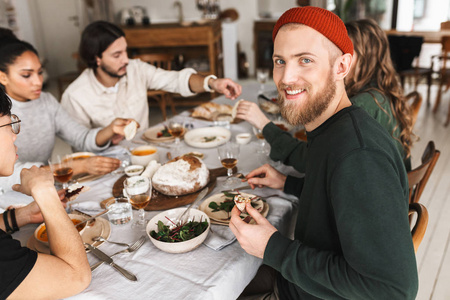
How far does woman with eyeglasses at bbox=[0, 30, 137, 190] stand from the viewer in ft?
6.25

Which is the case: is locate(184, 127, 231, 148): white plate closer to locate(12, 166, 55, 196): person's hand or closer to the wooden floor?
locate(12, 166, 55, 196): person's hand

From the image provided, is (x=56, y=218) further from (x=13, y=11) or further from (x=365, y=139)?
(x=13, y=11)

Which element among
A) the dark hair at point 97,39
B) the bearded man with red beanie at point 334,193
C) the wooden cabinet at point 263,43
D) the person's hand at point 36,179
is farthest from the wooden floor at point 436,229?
the wooden cabinet at point 263,43

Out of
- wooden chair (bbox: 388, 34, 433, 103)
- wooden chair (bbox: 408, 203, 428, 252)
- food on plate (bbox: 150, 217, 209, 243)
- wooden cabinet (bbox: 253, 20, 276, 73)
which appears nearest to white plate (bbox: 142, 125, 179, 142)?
food on plate (bbox: 150, 217, 209, 243)

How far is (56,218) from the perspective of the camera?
1004 millimetres

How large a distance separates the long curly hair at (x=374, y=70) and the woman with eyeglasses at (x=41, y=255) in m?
1.42

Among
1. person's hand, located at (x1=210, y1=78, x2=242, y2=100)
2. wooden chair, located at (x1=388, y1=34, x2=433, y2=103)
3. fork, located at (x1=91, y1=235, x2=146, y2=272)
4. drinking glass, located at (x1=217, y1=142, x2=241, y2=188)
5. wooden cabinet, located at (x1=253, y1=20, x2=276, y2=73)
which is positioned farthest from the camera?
wooden cabinet, located at (x1=253, y1=20, x2=276, y2=73)

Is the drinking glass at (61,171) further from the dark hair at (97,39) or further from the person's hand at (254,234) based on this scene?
A: the dark hair at (97,39)

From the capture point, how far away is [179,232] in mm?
1174

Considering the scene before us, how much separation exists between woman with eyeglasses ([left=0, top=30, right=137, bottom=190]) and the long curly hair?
48.3 inches

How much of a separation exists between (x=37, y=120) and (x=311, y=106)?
1.71 meters

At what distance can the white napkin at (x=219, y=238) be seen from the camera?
1.16 metres

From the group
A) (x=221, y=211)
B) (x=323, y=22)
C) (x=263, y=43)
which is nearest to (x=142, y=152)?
(x=221, y=211)

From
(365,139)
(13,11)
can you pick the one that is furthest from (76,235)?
(13,11)
